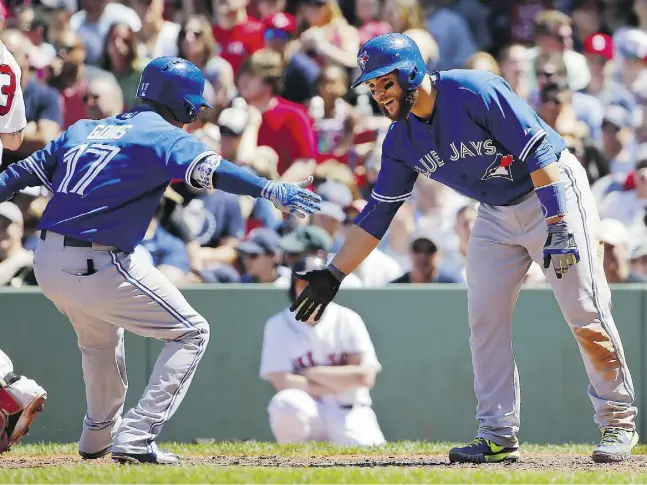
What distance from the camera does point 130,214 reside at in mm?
6668

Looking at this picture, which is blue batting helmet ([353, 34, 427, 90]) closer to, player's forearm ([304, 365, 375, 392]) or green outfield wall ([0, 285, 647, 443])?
player's forearm ([304, 365, 375, 392])

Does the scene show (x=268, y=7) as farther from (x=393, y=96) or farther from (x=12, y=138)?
(x=393, y=96)

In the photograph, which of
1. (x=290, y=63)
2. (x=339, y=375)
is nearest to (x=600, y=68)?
(x=290, y=63)

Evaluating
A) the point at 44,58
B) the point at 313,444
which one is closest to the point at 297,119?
the point at 44,58

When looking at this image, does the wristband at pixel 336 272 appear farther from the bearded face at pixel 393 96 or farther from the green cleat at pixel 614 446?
the green cleat at pixel 614 446

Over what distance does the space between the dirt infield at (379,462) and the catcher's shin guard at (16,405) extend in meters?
0.16

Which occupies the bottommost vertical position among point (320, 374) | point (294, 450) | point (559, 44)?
point (294, 450)

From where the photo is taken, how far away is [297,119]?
12.3m

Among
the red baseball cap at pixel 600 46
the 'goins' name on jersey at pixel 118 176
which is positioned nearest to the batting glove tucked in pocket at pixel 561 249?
the 'goins' name on jersey at pixel 118 176

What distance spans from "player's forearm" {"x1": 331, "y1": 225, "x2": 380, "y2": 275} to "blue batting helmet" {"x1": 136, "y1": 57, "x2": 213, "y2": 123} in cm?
107

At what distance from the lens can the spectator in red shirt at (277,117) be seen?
480 inches

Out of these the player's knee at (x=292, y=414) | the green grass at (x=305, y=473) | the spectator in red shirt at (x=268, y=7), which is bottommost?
the player's knee at (x=292, y=414)

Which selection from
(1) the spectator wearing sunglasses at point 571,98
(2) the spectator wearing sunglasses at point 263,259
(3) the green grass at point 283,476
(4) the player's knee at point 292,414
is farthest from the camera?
(1) the spectator wearing sunglasses at point 571,98

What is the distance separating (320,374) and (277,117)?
3607 mm
